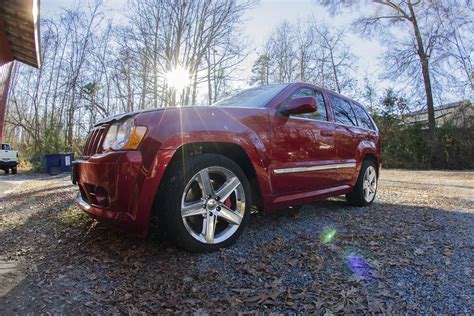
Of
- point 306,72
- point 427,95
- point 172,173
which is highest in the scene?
point 306,72

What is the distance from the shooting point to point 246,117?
2.87 m

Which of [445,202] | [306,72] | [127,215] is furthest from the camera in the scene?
[306,72]

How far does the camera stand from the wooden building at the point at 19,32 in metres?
5.14

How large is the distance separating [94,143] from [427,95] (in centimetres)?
2021

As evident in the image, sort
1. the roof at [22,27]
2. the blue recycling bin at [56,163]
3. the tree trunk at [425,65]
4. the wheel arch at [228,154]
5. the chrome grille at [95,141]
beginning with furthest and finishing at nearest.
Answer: the tree trunk at [425,65] < the blue recycling bin at [56,163] < the roof at [22,27] < the chrome grille at [95,141] < the wheel arch at [228,154]

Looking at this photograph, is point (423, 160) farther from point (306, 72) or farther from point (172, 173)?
point (172, 173)

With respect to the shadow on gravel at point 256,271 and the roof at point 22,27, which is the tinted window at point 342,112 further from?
the roof at point 22,27

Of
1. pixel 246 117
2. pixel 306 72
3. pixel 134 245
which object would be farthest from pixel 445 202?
pixel 306 72

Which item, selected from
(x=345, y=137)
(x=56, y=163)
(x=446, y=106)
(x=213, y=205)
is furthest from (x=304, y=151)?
(x=446, y=106)

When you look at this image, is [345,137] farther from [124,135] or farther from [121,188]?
[121,188]

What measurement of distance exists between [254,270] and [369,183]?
3.18 metres

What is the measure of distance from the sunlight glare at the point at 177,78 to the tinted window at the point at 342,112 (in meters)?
15.8

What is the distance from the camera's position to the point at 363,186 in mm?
4613

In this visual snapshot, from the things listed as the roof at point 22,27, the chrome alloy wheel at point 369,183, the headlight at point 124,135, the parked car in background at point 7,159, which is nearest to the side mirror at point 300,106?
the headlight at point 124,135
